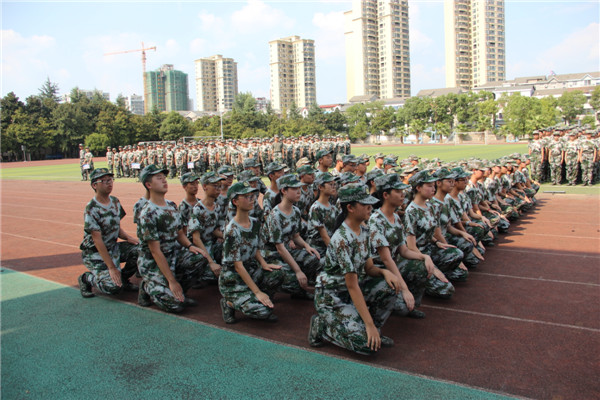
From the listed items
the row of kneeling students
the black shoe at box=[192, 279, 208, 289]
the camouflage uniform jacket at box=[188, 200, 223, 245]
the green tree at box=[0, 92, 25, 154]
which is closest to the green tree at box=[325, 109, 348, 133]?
the green tree at box=[0, 92, 25, 154]

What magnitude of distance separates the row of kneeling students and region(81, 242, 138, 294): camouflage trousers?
0.5 inches

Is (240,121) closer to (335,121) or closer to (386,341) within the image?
(335,121)

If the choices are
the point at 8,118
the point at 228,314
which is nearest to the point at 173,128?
the point at 8,118

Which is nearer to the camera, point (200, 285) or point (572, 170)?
point (200, 285)

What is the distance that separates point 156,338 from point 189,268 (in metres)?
→ 1.09

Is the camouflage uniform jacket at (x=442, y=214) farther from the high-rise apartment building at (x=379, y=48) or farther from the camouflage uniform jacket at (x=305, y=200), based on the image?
the high-rise apartment building at (x=379, y=48)

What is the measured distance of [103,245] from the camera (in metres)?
5.41

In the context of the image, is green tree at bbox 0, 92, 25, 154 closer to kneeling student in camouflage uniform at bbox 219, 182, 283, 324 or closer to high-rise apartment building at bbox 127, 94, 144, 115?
kneeling student in camouflage uniform at bbox 219, 182, 283, 324

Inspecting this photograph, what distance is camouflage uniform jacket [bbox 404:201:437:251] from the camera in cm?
516

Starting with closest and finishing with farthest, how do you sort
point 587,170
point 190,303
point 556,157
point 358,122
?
point 190,303 < point 587,170 < point 556,157 < point 358,122

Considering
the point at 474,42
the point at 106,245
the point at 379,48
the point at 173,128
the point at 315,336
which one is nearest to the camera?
the point at 315,336

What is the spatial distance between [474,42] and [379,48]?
22.9m

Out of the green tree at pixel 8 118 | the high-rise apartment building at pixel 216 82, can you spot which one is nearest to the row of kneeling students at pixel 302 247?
the green tree at pixel 8 118

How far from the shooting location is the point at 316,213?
5.45 m
